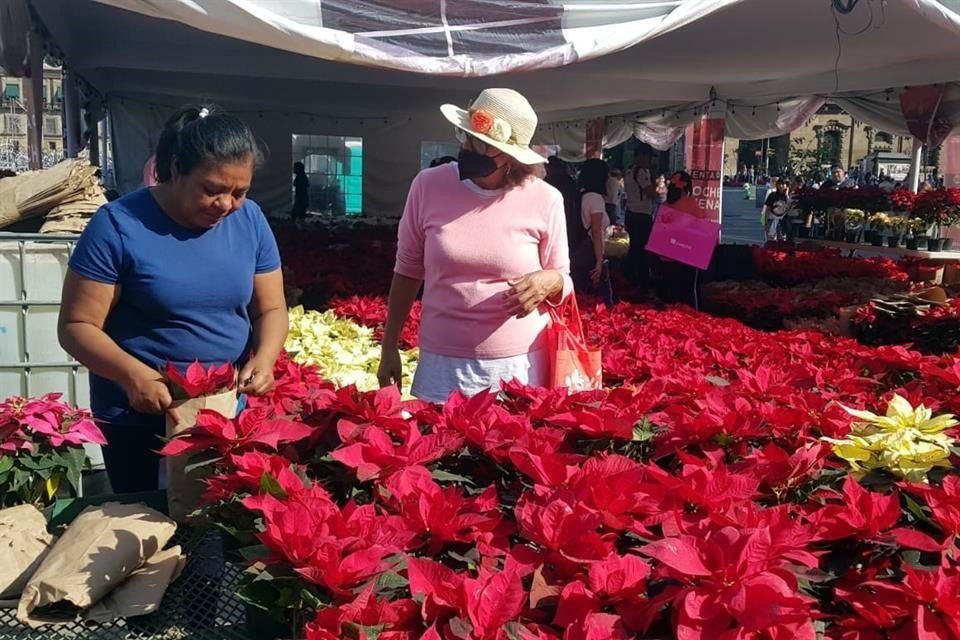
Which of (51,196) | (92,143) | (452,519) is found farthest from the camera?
(92,143)

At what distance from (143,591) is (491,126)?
1527 millimetres

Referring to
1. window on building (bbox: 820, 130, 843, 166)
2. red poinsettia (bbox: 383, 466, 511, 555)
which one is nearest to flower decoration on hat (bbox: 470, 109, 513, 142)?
red poinsettia (bbox: 383, 466, 511, 555)

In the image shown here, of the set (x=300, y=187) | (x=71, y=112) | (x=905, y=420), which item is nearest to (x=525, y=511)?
(x=905, y=420)

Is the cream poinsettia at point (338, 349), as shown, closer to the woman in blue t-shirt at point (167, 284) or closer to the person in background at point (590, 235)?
the woman in blue t-shirt at point (167, 284)

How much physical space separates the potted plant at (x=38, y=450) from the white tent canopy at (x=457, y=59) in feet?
8.82

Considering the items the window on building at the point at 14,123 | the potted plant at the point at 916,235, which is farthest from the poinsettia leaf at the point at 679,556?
the window on building at the point at 14,123

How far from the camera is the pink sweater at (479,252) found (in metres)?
2.51

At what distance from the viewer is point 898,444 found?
156 centimetres

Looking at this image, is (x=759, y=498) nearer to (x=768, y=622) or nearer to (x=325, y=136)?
(x=768, y=622)

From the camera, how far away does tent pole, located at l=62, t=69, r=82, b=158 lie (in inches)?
320

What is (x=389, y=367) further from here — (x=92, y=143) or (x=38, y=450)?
(x=92, y=143)

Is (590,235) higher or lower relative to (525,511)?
higher

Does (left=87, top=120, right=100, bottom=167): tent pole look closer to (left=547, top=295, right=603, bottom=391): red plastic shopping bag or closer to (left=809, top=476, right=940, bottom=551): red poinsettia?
(left=547, top=295, right=603, bottom=391): red plastic shopping bag

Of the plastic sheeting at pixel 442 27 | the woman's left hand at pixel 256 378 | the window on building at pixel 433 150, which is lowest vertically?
the woman's left hand at pixel 256 378
